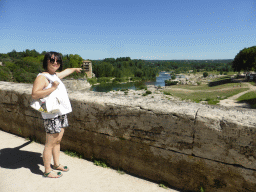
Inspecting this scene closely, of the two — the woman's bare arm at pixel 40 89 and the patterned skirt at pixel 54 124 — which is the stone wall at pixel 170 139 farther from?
the woman's bare arm at pixel 40 89

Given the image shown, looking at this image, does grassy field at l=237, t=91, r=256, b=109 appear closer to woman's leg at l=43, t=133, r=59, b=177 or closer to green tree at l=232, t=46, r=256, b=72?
green tree at l=232, t=46, r=256, b=72

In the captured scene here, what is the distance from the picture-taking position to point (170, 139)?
1962 millimetres

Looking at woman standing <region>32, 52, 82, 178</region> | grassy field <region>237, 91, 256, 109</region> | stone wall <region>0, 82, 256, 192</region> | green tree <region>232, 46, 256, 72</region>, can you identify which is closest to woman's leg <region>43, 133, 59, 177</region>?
woman standing <region>32, 52, 82, 178</region>

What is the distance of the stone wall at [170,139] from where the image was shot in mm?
1677

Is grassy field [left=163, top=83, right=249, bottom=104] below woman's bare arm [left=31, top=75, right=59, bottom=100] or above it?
below

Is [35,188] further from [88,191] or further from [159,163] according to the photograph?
[159,163]

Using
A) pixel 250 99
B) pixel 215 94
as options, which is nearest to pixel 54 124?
pixel 250 99

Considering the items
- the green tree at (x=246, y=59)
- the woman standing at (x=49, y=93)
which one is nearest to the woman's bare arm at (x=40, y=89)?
the woman standing at (x=49, y=93)

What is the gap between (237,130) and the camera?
1.62 metres

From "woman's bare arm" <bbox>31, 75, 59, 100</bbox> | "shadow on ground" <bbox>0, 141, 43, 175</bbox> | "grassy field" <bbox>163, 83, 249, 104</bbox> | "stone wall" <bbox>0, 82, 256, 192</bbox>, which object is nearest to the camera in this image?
"stone wall" <bbox>0, 82, 256, 192</bbox>

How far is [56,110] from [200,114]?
1.49m

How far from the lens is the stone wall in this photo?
66.0 inches

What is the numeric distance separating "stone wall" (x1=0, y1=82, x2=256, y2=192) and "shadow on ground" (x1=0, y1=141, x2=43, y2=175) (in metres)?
0.44

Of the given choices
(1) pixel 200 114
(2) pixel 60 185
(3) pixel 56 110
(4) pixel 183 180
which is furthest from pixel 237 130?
(2) pixel 60 185
